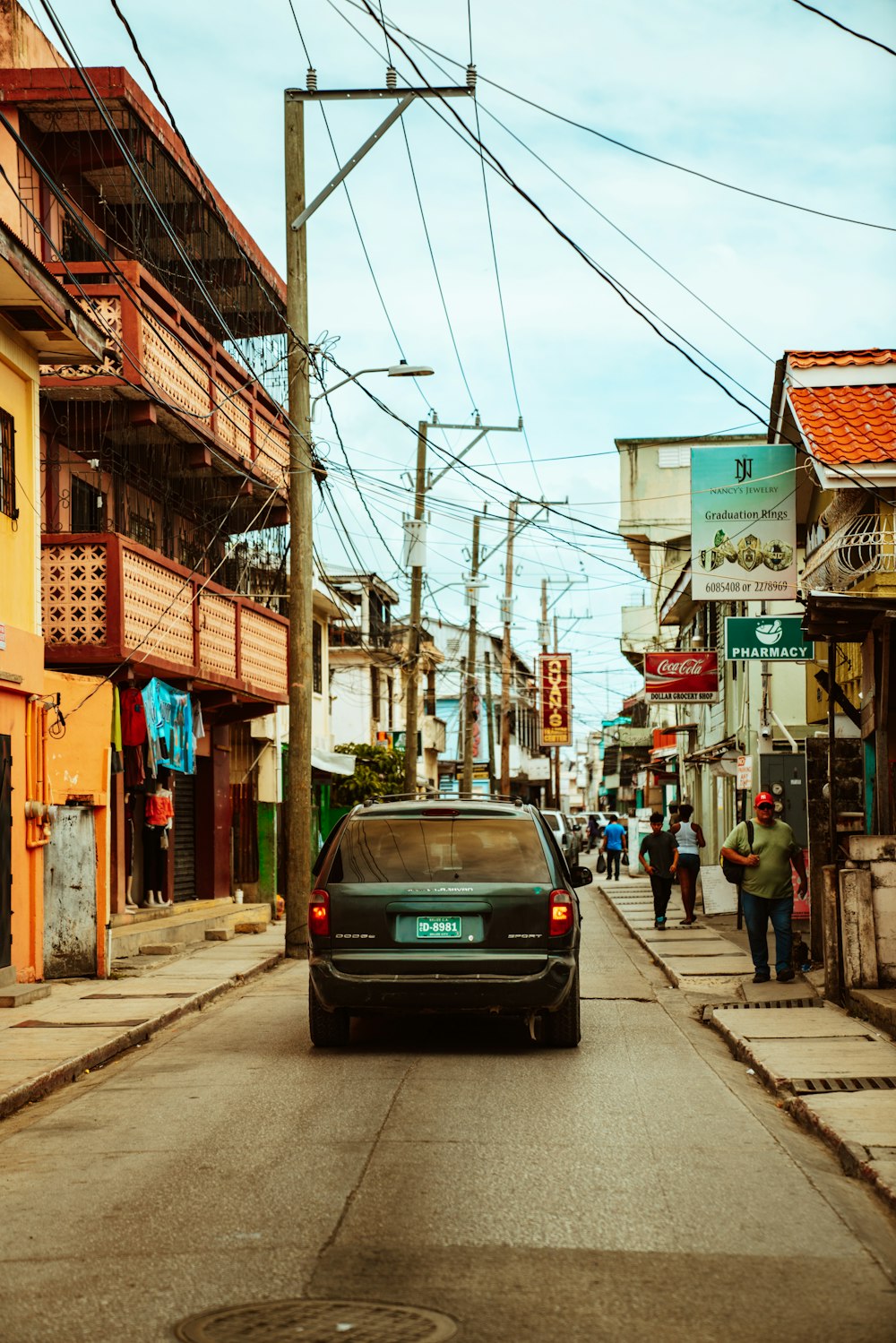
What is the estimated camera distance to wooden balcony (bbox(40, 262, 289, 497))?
1834 centimetres

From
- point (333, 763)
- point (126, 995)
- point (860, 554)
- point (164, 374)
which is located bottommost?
point (126, 995)

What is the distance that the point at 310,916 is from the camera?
10984 mm

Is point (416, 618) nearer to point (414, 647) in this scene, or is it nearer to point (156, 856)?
point (414, 647)

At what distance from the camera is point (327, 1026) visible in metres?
11.1

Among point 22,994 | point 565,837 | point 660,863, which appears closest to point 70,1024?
point 22,994

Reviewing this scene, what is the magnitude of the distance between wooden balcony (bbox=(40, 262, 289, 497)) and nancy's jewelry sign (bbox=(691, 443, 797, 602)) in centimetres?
625

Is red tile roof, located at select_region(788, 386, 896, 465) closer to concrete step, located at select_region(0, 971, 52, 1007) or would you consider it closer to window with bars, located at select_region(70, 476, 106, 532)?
window with bars, located at select_region(70, 476, 106, 532)

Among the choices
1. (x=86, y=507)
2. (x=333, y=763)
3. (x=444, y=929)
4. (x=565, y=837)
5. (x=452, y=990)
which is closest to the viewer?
(x=452, y=990)

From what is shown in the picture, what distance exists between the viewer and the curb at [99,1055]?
944 centimetres

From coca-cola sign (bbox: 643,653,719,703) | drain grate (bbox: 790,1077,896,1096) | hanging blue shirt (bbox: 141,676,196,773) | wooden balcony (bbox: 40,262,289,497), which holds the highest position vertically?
wooden balcony (bbox: 40,262,289,497)

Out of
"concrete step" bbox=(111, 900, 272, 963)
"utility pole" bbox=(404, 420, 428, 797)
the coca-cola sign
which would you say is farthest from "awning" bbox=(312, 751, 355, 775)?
the coca-cola sign

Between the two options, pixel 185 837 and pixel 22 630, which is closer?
pixel 22 630

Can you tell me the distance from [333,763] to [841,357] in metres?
14.9

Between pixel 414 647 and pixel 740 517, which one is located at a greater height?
pixel 740 517
